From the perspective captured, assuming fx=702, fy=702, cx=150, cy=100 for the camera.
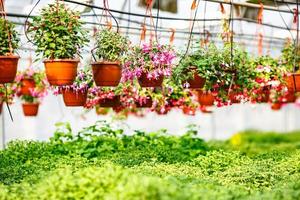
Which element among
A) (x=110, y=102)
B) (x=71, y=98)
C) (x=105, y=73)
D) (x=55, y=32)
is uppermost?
(x=55, y=32)

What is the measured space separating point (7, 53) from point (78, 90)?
1.69m

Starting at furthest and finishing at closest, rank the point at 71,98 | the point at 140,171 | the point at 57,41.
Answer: the point at 71,98, the point at 140,171, the point at 57,41

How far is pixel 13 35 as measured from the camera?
607 centimetres

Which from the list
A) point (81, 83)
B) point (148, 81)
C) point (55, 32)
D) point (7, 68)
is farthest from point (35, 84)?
point (7, 68)

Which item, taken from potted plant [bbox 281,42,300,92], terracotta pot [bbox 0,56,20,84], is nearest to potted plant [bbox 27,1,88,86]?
terracotta pot [bbox 0,56,20,84]

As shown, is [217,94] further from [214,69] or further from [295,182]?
[295,182]

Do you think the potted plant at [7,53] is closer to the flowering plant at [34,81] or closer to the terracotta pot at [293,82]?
the terracotta pot at [293,82]

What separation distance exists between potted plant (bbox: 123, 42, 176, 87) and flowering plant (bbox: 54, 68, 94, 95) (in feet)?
2.44

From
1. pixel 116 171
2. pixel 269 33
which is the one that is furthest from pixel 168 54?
pixel 269 33

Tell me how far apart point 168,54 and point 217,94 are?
1.17m

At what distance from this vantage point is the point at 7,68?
5750 mm

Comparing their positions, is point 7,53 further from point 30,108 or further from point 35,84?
point 30,108

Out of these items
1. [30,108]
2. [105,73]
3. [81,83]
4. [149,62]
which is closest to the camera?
[105,73]

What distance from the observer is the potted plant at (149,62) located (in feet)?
22.6
